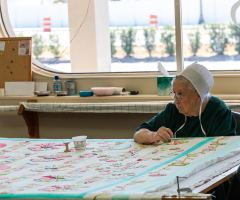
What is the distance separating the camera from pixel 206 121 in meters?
2.44

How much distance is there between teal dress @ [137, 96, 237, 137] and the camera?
7.79ft

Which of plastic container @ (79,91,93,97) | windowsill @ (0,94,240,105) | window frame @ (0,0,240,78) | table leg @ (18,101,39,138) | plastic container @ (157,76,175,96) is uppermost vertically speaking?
window frame @ (0,0,240,78)

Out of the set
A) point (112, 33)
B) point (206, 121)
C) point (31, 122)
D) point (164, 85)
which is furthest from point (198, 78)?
point (31, 122)

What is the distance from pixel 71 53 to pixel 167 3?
125 centimetres

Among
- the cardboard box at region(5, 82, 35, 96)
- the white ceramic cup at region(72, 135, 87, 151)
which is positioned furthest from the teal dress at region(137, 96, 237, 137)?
the cardboard box at region(5, 82, 35, 96)

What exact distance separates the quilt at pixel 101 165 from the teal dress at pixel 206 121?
13 centimetres

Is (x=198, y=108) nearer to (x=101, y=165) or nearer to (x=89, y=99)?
(x=101, y=165)

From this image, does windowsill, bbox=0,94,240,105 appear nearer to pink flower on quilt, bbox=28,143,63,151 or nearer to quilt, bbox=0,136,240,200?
quilt, bbox=0,136,240,200

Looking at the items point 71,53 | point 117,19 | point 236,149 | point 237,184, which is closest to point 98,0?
point 117,19

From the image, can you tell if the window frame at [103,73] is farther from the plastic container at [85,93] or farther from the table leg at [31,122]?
the table leg at [31,122]

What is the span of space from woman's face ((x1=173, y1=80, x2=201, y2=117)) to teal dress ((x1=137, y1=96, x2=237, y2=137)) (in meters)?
0.07

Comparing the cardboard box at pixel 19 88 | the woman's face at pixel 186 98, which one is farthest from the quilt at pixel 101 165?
the cardboard box at pixel 19 88

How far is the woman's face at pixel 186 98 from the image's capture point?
2.43 metres

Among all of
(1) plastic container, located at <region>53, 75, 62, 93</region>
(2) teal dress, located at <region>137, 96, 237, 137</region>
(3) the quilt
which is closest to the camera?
(3) the quilt
